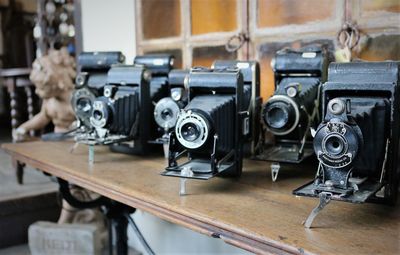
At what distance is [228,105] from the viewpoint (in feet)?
4.19

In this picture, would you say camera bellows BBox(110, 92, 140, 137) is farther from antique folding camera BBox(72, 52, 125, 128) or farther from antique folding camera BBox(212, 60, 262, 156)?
antique folding camera BBox(212, 60, 262, 156)

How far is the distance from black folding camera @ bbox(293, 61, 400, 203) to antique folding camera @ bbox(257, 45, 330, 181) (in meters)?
0.23

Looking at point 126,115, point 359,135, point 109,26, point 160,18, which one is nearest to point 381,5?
point 359,135

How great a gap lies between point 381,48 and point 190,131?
69cm

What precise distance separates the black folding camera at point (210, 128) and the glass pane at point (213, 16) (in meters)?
0.62

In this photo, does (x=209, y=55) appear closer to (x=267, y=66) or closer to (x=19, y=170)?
(x=267, y=66)

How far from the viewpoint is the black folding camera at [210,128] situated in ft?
3.94

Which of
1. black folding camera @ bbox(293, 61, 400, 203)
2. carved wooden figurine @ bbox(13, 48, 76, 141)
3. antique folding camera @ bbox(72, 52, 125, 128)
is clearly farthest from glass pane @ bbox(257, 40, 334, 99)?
carved wooden figurine @ bbox(13, 48, 76, 141)

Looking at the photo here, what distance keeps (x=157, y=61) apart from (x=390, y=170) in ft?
3.43

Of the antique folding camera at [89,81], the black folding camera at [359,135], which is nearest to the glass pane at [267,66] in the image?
the antique folding camera at [89,81]

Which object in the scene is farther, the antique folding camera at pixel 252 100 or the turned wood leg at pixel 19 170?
the turned wood leg at pixel 19 170

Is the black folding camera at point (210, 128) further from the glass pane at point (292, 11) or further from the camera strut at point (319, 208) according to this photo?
the glass pane at point (292, 11)

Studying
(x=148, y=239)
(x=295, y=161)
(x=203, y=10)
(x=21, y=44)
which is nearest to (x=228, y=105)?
(x=295, y=161)

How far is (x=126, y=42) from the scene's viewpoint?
241cm
